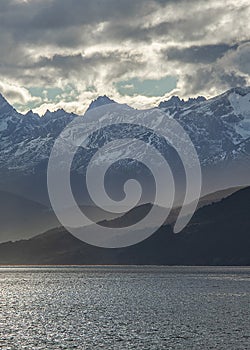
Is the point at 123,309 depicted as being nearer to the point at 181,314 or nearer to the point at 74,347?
the point at 181,314

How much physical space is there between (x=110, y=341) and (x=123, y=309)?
203 feet

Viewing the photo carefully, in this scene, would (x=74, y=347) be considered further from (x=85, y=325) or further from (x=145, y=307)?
(x=145, y=307)

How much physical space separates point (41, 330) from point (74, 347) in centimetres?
2315

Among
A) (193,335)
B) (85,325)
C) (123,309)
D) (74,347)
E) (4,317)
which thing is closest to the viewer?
(74,347)

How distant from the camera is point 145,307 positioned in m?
188

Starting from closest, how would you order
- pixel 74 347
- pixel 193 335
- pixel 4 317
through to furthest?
pixel 74 347 < pixel 193 335 < pixel 4 317

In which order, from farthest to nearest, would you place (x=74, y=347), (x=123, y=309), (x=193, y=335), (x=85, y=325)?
(x=123, y=309) → (x=85, y=325) → (x=193, y=335) → (x=74, y=347)

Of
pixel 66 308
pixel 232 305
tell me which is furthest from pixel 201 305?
pixel 66 308

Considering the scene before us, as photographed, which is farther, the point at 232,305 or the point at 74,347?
the point at 232,305

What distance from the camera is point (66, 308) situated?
18525 centimetres

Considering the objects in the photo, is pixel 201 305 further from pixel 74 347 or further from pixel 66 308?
pixel 74 347

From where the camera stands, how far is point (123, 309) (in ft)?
593

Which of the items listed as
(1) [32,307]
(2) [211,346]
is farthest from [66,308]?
(2) [211,346]

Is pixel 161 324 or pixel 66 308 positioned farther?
pixel 66 308
